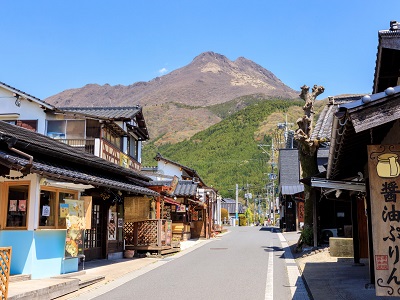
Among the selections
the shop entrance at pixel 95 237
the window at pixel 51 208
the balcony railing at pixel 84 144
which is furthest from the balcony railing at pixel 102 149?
the window at pixel 51 208

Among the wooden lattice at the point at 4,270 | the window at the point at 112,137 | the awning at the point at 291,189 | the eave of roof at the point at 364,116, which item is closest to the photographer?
the eave of roof at the point at 364,116

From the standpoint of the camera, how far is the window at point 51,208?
11.4 metres

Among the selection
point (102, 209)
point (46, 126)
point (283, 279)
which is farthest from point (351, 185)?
point (46, 126)

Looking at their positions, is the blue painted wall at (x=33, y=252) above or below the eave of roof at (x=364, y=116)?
below

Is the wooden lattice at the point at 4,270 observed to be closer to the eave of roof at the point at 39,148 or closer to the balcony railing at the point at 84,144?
the eave of roof at the point at 39,148

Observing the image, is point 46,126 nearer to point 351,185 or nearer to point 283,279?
point 283,279

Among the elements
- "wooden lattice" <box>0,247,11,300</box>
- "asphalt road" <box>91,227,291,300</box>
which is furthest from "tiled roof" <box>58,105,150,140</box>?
"wooden lattice" <box>0,247,11,300</box>

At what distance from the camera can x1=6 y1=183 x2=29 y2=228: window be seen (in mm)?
10820

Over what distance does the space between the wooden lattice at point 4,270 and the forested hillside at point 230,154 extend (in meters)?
72.1

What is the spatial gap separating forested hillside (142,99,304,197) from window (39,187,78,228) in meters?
68.0

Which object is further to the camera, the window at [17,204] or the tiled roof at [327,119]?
the tiled roof at [327,119]

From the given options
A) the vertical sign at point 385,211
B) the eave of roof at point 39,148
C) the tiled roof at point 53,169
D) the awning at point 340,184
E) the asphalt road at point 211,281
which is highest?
the eave of roof at point 39,148

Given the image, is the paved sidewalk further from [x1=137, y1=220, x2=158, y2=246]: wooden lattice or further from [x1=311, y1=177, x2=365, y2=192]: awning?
[x1=311, y1=177, x2=365, y2=192]: awning

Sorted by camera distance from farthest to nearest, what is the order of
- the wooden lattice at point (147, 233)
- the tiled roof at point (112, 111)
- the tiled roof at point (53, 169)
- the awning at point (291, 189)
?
the awning at point (291, 189), the tiled roof at point (112, 111), the wooden lattice at point (147, 233), the tiled roof at point (53, 169)
